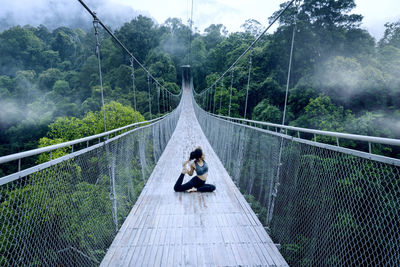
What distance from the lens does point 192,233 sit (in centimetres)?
253

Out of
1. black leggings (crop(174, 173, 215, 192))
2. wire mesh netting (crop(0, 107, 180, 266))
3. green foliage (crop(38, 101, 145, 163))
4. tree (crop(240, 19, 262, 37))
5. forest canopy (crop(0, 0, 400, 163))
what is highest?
tree (crop(240, 19, 262, 37))

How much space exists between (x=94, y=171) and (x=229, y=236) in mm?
1451

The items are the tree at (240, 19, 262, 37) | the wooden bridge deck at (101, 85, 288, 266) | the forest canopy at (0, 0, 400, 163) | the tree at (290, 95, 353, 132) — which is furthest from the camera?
the tree at (240, 19, 262, 37)

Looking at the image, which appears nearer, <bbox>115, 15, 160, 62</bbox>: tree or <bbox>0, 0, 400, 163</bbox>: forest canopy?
<bbox>0, 0, 400, 163</bbox>: forest canopy

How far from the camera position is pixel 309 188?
1.92 m

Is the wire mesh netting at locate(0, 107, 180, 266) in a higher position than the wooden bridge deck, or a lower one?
higher

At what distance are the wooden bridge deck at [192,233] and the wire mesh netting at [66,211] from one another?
24 centimetres

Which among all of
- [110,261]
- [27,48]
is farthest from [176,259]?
[27,48]

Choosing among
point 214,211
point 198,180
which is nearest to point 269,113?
point 198,180

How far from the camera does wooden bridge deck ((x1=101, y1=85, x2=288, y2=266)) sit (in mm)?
2098

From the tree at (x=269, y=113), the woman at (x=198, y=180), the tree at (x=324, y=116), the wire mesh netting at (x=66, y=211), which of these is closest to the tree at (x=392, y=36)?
the tree at (x=324, y=116)

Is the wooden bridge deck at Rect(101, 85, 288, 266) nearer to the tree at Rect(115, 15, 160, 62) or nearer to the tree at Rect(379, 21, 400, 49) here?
the tree at Rect(379, 21, 400, 49)

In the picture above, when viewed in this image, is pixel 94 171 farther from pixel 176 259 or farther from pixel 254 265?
pixel 254 265

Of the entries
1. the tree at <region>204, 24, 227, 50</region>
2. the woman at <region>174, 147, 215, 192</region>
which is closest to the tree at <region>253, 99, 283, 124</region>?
the woman at <region>174, 147, 215, 192</region>
